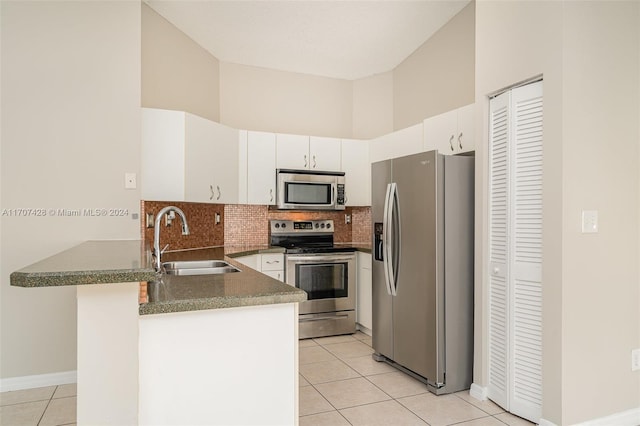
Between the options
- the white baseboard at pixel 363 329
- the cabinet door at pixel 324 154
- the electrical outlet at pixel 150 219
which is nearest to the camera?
the electrical outlet at pixel 150 219

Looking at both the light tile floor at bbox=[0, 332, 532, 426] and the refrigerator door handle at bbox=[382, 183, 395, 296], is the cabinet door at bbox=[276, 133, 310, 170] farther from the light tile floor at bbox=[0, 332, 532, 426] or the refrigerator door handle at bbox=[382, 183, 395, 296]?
the light tile floor at bbox=[0, 332, 532, 426]

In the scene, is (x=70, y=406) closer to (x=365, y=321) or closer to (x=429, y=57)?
(x=365, y=321)

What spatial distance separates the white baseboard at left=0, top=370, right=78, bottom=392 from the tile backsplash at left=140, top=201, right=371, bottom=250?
1.13 metres

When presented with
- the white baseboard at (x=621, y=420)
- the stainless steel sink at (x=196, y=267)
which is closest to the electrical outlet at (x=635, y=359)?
the white baseboard at (x=621, y=420)


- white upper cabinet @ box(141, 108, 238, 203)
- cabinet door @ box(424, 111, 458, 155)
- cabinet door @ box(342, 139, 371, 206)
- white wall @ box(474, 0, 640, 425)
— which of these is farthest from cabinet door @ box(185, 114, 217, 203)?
white wall @ box(474, 0, 640, 425)

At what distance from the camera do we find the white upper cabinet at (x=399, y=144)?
3811 mm

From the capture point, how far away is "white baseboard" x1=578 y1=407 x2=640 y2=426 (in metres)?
2.32

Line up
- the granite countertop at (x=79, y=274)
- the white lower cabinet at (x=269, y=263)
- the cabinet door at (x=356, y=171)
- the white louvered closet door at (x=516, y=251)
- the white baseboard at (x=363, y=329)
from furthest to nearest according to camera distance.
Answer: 1. the cabinet door at (x=356, y=171)
2. the white baseboard at (x=363, y=329)
3. the white lower cabinet at (x=269, y=263)
4. the white louvered closet door at (x=516, y=251)
5. the granite countertop at (x=79, y=274)

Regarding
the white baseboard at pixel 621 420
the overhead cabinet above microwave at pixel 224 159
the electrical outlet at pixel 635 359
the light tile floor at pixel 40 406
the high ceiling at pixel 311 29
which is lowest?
the light tile floor at pixel 40 406

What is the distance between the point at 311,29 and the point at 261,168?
1.39 m

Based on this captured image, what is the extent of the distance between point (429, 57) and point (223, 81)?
212 centimetres

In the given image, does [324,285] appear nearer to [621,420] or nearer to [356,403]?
[356,403]

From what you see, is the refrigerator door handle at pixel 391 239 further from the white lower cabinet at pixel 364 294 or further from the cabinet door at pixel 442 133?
the white lower cabinet at pixel 364 294

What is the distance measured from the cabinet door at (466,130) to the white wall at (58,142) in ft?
8.06
